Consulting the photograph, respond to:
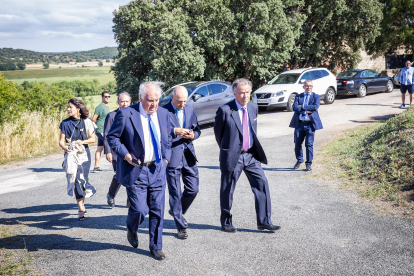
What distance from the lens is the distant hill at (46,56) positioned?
153 ft

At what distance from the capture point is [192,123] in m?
5.37

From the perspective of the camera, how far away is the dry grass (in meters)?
12.4

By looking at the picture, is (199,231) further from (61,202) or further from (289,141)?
(289,141)

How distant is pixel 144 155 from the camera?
4.31 m

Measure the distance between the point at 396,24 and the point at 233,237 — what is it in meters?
29.6

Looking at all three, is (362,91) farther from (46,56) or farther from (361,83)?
(46,56)

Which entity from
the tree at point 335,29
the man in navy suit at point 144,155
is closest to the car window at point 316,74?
the tree at point 335,29

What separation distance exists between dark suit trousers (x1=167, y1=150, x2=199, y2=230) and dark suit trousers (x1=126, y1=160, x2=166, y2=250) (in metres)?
0.62

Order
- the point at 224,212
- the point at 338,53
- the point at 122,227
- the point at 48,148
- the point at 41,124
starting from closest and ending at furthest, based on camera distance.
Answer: the point at 224,212 < the point at 122,227 < the point at 48,148 < the point at 41,124 < the point at 338,53

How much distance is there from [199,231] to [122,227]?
48.0 inches

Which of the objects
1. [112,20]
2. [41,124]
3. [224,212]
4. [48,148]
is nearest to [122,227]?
[224,212]

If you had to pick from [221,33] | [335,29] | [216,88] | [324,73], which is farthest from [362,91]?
[216,88]

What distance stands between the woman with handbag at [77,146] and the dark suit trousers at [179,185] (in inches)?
62.5

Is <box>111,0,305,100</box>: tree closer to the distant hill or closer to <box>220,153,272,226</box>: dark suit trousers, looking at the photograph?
<box>220,153,272,226</box>: dark suit trousers
